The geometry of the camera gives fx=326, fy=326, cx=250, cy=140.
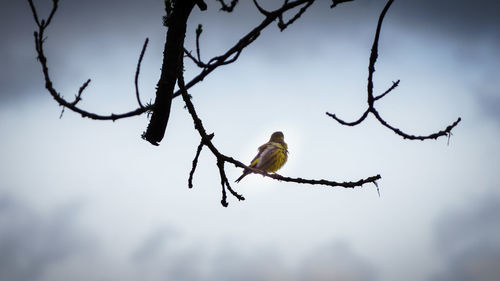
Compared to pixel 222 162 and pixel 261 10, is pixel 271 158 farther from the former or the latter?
pixel 261 10

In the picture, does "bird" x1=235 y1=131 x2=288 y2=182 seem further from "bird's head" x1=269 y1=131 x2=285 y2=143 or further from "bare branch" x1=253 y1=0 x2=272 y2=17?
"bare branch" x1=253 y1=0 x2=272 y2=17

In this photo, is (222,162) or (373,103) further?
(222,162)

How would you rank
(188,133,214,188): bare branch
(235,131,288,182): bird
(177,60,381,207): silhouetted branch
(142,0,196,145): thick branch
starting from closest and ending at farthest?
(142,0,196,145): thick branch < (177,60,381,207): silhouetted branch < (188,133,214,188): bare branch < (235,131,288,182): bird

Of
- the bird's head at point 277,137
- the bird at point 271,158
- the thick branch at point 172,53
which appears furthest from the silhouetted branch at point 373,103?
the bird's head at point 277,137

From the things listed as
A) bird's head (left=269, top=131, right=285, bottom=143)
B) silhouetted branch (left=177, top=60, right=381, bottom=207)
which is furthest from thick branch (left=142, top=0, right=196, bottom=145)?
bird's head (left=269, top=131, right=285, bottom=143)

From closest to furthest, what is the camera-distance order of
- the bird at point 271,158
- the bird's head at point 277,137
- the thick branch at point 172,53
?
the thick branch at point 172,53, the bird at point 271,158, the bird's head at point 277,137

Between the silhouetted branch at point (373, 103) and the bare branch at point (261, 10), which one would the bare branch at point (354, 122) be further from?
the bare branch at point (261, 10)

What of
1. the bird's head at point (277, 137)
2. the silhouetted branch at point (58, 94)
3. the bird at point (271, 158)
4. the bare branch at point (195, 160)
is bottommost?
the silhouetted branch at point (58, 94)

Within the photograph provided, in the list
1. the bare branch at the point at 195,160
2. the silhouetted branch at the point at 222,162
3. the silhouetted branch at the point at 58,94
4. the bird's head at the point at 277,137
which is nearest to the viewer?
the silhouetted branch at the point at 58,94

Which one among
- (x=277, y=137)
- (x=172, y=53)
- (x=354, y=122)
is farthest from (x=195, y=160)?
(x=277, y=137)

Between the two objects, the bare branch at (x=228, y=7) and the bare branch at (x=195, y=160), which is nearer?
the bare branch at (x=228, y=7)

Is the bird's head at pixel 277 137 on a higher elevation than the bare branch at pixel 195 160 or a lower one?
higher

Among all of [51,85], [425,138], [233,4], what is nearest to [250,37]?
[233,4]

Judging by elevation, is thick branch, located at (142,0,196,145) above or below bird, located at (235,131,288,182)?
below
